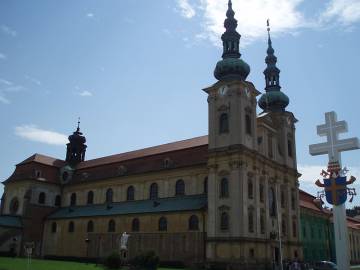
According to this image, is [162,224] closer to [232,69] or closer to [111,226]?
[111,226]

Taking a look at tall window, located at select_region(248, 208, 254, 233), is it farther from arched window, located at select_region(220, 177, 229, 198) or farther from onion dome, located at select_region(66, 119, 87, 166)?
onion dome, located at select_region(66, 119, 87, 166)

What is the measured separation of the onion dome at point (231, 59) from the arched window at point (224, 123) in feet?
13.7

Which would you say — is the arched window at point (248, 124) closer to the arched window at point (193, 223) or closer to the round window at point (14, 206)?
the arched window at point (193, 223)

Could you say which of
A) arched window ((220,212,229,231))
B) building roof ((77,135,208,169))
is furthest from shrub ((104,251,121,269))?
building roof ((77,135,208,169))

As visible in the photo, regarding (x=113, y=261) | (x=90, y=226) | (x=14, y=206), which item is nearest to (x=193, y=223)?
(x=113, y=261)

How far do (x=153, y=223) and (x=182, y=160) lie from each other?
26.2 ft

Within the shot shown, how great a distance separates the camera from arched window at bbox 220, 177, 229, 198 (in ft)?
133

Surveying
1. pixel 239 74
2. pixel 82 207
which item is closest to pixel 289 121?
pixel 239 74

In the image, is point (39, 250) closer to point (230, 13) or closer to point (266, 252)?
point (266, 252)

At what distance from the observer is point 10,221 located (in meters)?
56.5

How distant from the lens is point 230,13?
48.6m

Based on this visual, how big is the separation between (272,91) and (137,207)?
22772 mm

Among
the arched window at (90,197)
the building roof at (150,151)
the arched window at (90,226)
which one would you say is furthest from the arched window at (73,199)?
the arched window at (90,226)

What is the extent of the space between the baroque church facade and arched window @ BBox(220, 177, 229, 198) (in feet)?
0.33
